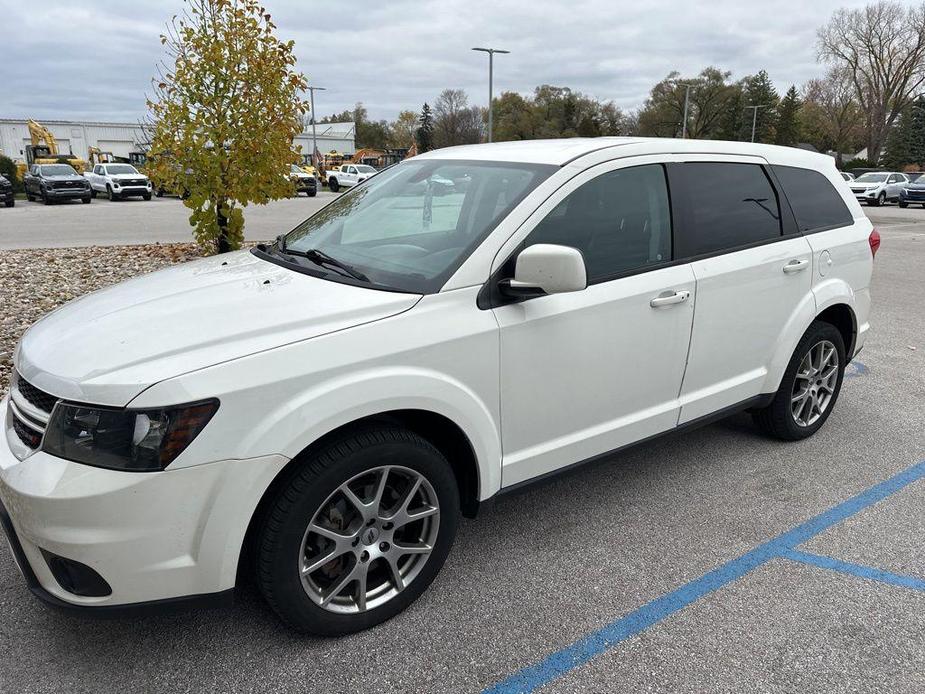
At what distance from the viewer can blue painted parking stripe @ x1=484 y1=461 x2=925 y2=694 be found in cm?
240

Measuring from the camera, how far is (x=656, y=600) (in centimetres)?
281

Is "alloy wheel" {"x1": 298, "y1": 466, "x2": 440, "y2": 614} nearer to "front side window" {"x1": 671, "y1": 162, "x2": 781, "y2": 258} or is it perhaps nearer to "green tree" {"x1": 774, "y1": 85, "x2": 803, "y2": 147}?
"front side window" {"x1": 671, "y1": 162, "x2": 781, "y2": 258}

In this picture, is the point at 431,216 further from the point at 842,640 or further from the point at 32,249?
the point at 32,249

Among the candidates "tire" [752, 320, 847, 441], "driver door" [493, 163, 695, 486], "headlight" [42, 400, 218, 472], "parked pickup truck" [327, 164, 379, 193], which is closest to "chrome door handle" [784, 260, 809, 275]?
"tire" [752, 320, 847, 441]

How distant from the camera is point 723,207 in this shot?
3633 mm

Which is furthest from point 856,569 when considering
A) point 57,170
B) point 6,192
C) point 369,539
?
point 57,170

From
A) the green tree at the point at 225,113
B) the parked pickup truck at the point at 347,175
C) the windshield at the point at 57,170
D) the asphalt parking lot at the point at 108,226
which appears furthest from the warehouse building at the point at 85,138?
the green tree at the point at 225,113

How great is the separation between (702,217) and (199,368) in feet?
8.28

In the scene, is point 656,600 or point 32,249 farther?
point 32,249

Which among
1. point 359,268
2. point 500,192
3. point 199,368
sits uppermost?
point 500,192

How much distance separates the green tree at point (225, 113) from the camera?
886cm

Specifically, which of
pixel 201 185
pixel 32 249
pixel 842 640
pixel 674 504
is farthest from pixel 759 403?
pixel 32 249

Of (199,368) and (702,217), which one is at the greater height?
(702,217)

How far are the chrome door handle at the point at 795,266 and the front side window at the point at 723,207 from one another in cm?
18
